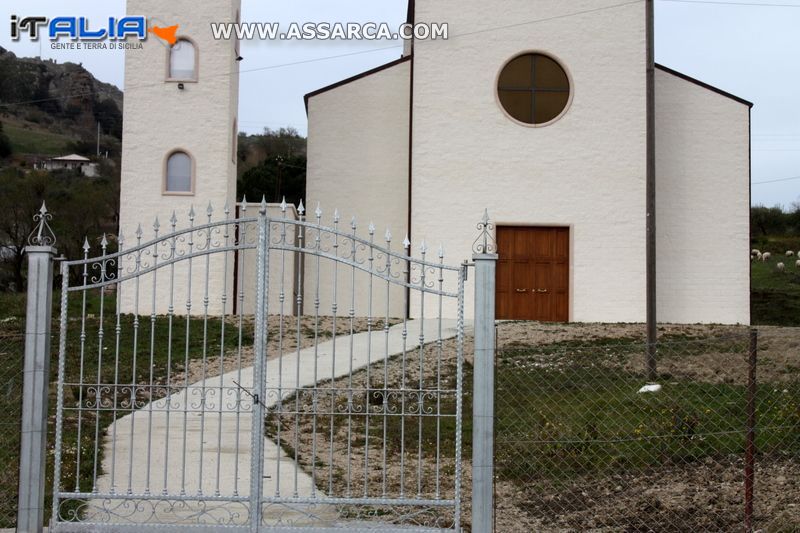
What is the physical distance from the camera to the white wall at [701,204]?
21.1 metres

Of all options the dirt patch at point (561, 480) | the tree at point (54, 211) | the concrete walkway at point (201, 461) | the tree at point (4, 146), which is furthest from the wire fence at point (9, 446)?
the tree at point (4, 146)

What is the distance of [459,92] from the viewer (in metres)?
20.7

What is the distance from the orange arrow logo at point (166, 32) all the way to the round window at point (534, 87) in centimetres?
712

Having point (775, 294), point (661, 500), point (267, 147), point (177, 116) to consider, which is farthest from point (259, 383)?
point (267, 147)

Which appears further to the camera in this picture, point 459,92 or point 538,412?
point 459,92

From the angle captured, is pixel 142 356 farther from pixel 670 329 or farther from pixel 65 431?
pixel 670 329

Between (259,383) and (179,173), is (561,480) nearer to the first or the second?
(259,383)

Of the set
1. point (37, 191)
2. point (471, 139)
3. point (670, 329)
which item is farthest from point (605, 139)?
point (37, 191)

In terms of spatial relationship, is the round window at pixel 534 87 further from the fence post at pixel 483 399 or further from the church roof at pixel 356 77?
the fence post at pixel 483 399

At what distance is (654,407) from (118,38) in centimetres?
1414

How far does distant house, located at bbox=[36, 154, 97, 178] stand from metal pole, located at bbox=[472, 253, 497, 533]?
5099 cm

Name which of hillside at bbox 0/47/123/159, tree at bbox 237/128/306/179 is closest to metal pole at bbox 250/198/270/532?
tree at bbox 237/128/306/179

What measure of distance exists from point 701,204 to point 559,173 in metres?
3.45

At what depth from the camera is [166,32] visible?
20.0 m
